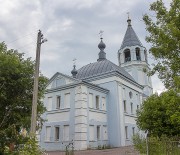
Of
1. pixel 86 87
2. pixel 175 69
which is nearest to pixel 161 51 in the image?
pixel 175 69

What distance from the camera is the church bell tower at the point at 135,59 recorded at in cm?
3947

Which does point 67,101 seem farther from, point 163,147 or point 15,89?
point 163,147

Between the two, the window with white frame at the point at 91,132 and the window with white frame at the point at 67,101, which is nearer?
the window with white frame at the point at 91,132

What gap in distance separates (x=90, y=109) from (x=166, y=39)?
17.6 m

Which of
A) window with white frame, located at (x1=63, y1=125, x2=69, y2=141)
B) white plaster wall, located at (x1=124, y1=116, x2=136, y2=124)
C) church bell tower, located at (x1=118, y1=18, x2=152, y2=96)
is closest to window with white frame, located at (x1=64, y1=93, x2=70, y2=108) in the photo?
window with white frame, located at (x1=63, y1=125, x2=69, y2=141)

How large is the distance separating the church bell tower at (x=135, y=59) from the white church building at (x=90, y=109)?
5.61 metres

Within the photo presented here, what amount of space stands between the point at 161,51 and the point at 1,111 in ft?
32.4

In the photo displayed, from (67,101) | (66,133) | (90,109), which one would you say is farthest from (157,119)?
(67,101)

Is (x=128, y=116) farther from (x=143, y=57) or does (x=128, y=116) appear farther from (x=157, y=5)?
(x=157, y=5)

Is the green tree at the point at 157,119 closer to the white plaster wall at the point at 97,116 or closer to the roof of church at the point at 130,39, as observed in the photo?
the white plaster wall at the point at 97,116

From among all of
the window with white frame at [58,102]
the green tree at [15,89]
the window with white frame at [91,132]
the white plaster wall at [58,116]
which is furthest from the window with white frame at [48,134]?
the green tree at [15,89]

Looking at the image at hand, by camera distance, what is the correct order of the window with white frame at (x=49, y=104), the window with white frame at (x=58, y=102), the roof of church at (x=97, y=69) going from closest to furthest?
1. the window with white frame at (x=58, y=102)
2. the window with white frame at (x=49, y=104)
3. the roof of church at (x=97, y=69)

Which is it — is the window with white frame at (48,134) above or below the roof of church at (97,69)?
A: below

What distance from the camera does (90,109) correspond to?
86.4ft
